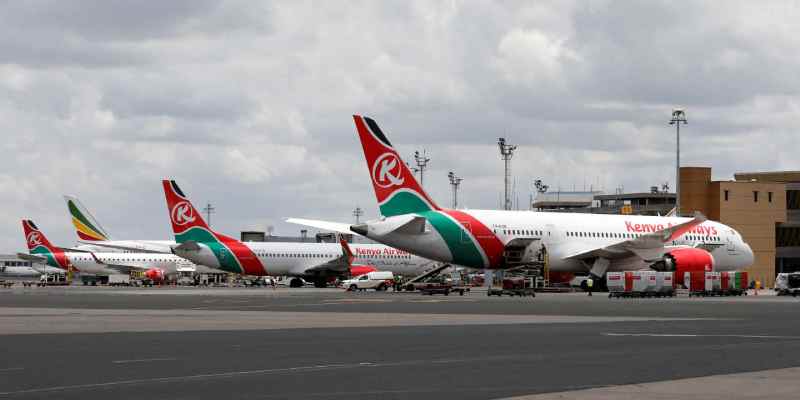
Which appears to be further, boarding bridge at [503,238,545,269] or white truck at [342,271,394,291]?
white truck at [342,271,394,291]

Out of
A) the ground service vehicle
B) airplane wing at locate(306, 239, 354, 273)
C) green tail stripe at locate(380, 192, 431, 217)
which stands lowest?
the ground service vehicle

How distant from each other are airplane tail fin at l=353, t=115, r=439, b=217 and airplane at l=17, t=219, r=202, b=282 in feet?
213

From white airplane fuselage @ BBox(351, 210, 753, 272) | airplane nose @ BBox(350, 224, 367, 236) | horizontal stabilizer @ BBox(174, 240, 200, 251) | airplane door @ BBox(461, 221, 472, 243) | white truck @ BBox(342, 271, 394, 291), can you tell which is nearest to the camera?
airplane nose @ BBox(350, 224, 367, 236)

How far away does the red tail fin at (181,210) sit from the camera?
336 feet

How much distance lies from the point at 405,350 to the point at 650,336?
7629 millimetres

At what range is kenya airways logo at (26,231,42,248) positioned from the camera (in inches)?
5281

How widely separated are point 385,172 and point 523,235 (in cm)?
1037

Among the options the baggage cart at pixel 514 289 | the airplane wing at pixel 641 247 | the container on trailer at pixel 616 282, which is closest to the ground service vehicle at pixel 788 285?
the airplane wing at pixel 641 247

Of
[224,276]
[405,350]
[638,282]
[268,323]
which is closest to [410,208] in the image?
[638,282]

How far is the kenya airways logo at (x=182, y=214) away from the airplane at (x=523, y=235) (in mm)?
24779

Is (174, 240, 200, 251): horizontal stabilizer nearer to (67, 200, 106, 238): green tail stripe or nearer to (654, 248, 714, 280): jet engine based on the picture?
(654, 248, 714, 280): jet engine

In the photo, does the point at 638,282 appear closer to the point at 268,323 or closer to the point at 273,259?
the point at 268,323

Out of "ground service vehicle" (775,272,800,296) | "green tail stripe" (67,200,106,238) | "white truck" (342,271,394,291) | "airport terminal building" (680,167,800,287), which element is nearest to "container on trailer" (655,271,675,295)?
"ground service vehicle" (775,272,800,296)

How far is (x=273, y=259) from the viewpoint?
355ft
